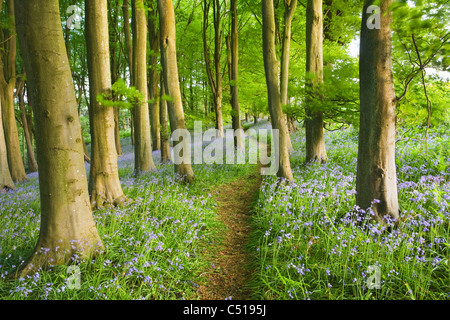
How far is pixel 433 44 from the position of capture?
10.3 feet

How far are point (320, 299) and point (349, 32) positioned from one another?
938 centimetres

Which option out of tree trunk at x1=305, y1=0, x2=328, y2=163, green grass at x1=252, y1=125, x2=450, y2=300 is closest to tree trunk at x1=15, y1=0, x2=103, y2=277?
green grass at x1=252, y1=125, x2=450, y2=300

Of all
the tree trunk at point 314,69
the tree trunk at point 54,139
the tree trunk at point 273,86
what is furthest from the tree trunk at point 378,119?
the tree trunk at point 54,139

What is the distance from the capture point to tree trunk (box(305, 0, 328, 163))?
25.4 feet

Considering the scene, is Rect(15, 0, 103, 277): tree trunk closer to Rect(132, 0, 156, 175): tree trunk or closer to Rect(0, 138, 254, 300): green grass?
Rect(0, 138, 254, 300): green grass

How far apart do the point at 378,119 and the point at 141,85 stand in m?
7.20

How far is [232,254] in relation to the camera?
4.33 m

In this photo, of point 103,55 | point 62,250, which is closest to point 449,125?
point 103,55

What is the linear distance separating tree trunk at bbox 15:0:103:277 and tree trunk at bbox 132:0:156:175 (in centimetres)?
522

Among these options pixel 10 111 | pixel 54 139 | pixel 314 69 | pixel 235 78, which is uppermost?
pixel 235 78

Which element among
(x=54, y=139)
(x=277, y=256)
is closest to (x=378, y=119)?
(x=277, y=256)

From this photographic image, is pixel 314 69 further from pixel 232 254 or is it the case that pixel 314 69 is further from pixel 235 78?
pixel 232 254
